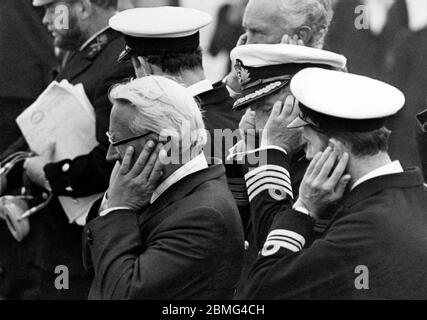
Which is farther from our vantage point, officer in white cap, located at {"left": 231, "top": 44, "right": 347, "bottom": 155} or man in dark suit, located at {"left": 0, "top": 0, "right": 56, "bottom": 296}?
man in dark suit, located at {"left": 0, "top": 0, "right": 56, "bottom": 296}

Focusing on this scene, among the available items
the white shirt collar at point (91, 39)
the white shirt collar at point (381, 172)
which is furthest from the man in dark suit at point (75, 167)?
the white shirt collar at point (381, 172)

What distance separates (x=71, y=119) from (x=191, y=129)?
4.40 ft

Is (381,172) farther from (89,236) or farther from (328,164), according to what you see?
(89,236)

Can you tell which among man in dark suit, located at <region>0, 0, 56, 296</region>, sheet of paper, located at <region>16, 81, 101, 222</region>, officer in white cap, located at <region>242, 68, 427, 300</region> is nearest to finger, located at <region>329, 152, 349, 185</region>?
officer in white cap, located at <region>242, 68, 427, 300</region>

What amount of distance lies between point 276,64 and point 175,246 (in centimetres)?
101

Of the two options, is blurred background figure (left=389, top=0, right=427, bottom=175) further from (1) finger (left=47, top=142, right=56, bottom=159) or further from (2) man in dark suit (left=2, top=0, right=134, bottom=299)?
(1) finger (left=47, top=142, right=56, bottom=159)

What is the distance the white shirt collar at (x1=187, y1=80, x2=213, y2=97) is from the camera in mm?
5461

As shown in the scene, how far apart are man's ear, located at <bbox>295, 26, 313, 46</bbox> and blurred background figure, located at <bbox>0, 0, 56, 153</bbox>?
1.92m

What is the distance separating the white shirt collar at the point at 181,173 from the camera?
4797 mm

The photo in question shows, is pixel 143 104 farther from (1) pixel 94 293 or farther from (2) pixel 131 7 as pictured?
(2) pixel 131 7

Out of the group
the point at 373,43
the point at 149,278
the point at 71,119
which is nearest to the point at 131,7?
the point at 71,119

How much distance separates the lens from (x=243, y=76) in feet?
17.5

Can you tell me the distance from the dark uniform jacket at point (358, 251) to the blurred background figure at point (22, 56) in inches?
103

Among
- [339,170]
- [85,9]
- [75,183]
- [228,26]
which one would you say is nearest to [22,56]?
[85,9]
